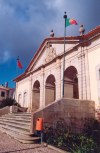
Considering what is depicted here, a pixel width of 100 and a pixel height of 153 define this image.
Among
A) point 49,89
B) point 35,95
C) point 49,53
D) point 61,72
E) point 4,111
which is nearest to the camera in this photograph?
point 61,72

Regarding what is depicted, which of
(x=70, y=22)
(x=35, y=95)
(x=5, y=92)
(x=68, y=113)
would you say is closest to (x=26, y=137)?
(x=68, y=113)

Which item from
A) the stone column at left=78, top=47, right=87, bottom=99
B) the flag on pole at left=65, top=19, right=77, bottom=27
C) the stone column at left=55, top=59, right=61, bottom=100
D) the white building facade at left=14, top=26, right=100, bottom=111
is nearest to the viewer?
the white building facade at left=14, top=26, right=100, bottom=111

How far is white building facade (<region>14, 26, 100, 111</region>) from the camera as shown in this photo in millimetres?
12429

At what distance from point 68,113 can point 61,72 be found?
5.92 m

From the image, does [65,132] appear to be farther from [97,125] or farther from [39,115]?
[97,125]

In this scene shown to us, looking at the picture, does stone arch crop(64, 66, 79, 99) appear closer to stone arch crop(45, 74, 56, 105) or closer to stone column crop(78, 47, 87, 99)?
stone column crop(78, 47, 87, 99)

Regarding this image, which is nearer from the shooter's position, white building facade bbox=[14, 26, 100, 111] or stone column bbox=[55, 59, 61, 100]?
white building facade bbox=[14, 26, 100, 111]

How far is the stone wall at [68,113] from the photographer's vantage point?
9359mm

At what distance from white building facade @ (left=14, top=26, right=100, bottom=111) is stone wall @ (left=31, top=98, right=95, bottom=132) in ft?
2.68

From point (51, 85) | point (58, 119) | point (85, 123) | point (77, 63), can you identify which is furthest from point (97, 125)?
point (51, 85)

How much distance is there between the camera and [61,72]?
15.8 m

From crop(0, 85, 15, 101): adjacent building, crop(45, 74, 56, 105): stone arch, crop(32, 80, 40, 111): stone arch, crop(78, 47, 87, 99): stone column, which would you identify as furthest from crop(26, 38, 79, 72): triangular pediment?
crop(0, 85, 15, 101): adjacent building

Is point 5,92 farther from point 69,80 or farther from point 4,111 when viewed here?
point 69,80

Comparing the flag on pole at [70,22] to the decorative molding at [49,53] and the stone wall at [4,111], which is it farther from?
the stone wall at [4,111]
